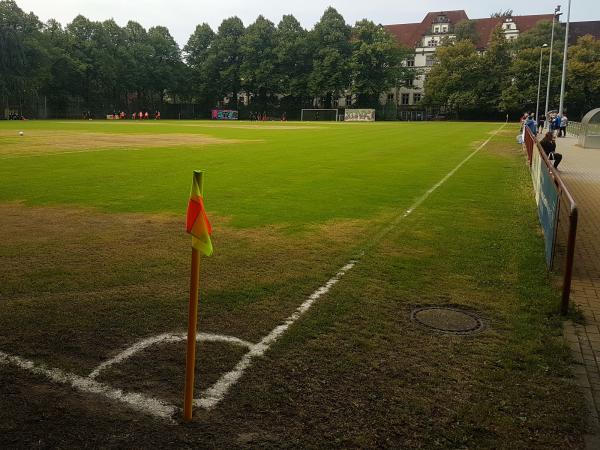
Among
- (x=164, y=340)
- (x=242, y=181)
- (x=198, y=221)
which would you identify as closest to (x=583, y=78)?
(x=242, y=181)

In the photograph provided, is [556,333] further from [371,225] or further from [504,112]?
[504,112]

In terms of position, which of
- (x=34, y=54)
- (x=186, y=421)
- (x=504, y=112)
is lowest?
(x=186, y=421)

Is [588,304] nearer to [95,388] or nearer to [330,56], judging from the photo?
[95,388]

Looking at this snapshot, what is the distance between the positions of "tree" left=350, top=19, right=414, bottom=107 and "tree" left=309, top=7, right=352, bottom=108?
1.81m

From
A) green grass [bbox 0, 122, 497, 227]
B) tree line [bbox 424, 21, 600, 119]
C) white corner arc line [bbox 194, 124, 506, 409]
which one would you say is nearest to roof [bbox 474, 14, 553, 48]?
tree line [bbox 424, 21, 600, 119]

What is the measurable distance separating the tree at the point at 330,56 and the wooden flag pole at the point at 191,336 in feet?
324

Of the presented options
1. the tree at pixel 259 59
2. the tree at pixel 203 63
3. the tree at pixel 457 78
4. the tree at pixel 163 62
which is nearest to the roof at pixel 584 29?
the tree at pixel 457 78

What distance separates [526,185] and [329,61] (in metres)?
86.0

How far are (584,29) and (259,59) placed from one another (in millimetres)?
68579

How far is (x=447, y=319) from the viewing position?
625cm

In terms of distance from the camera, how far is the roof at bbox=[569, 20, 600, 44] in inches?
4400

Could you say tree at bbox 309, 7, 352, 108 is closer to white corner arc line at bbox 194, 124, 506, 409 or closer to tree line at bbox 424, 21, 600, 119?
tree line at bbox 424, 21, 600, 119

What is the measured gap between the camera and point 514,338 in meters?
5.73

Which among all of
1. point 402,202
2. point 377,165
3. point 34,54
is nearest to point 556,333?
point 402,202
